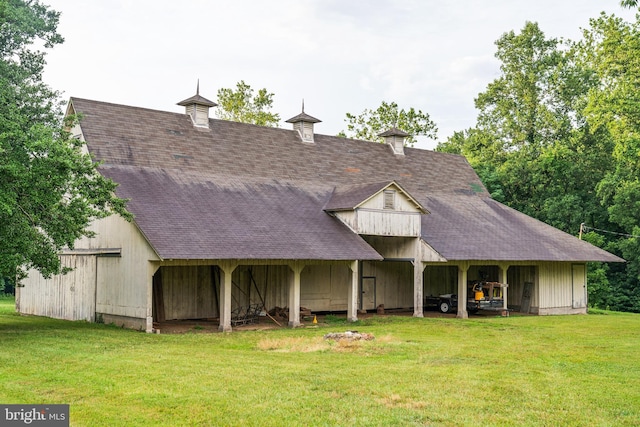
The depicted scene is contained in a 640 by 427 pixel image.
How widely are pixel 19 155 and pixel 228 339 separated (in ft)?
23.5

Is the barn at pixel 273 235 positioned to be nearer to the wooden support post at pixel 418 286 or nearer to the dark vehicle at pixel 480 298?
the wooden support post at pixel 418 286

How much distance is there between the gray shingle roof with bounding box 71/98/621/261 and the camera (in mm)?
22656

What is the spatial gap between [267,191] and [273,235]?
4239 mm

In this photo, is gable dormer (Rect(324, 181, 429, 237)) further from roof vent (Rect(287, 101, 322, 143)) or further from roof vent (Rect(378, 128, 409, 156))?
roof vent (Rect(378, 128, 409, 156))

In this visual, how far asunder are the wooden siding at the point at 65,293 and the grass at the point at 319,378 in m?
3.58

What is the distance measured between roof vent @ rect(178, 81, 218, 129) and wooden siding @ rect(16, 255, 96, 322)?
7.75 metres

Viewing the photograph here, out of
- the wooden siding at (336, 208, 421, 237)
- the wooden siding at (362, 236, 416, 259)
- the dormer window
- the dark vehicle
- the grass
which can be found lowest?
the grass

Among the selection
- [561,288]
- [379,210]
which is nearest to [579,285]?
[561,288]

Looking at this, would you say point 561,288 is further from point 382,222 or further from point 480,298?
point 382,222

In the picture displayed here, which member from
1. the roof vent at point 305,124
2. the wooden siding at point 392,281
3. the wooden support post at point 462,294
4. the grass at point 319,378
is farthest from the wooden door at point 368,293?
the grass at point 319,378

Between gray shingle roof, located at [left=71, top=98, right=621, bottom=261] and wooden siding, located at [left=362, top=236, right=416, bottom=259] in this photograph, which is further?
wooden siding, located at [left=362, top=236, right=416, bottom=259]

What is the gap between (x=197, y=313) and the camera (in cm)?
2561

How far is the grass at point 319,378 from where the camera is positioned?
10.2 metres

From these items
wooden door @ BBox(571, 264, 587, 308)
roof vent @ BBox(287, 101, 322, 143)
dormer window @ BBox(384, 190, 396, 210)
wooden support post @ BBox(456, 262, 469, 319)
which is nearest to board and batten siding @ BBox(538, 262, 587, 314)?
wooden door @ BBox(571, 264, 587, 308)
